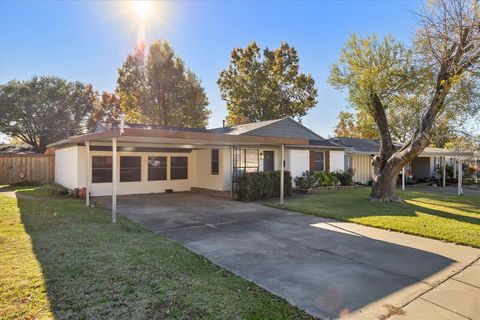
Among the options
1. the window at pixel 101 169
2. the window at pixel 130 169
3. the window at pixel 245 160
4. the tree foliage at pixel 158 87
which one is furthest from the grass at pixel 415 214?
the tree foliage at pixel 158 87

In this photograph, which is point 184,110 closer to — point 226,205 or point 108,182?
point 108,182

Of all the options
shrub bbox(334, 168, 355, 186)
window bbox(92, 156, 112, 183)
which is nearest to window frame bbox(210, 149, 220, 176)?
window bbox(92, 156, 112, 183)

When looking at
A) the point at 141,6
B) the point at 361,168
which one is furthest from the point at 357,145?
the point at 141,6

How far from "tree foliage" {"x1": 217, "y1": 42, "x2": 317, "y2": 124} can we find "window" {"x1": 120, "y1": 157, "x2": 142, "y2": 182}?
18.2m

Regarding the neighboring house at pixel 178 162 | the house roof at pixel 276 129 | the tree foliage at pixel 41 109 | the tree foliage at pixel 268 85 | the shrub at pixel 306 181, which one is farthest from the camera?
the tree foliage at pixel 268 85

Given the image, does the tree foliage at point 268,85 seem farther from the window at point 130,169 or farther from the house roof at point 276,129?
→ the window at point 130,169

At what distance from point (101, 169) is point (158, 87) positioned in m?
15.7

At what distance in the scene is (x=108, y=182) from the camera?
13750 mm

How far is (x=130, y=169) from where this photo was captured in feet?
47.2

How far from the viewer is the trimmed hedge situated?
12.2 m

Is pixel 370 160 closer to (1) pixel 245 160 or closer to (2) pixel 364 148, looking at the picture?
(2) pixel 364 148

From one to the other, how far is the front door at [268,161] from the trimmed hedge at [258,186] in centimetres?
231

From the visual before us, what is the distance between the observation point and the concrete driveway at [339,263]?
357 centimetres

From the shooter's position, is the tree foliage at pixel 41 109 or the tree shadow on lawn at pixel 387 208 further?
the tree foliage at pixel 41 109
